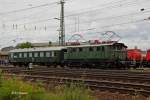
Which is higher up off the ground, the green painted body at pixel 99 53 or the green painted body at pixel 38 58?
the green painted body at pixel 99 53

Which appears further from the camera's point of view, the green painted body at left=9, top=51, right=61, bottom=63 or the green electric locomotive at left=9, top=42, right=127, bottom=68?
the green painted body at left=9, top=51, right=61, bottom=63

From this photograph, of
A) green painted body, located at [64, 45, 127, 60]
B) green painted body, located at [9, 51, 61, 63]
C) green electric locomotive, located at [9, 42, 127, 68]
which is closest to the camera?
green painted body, located at [64, 45, 127, 60]

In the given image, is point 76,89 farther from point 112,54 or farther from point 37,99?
point 112,54

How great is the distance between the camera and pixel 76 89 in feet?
28.7

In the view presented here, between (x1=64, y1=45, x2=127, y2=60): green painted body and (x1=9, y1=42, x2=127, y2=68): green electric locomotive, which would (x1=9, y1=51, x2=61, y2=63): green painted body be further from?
(x1=64, y1=45, x2=127, y2=60): green painted body

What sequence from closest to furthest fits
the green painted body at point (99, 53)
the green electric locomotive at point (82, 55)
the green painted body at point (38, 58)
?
the green painted body at point (99, 53), the green electric locomotive at point (82, 55), the green painted body at point (38, 58)

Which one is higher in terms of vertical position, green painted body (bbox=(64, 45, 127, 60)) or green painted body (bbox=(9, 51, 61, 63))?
green painted body (bbox=(64, 45, 127, 60))

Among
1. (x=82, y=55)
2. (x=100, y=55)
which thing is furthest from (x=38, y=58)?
(x=100, y=55)

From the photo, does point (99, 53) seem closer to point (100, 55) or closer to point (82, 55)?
point (100, 55)

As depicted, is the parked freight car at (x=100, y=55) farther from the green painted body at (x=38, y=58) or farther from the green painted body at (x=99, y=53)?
the green painted body at (x=38, y=58)

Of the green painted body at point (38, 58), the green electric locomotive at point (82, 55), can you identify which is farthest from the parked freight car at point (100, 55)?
the green painted body at point (38, 58)

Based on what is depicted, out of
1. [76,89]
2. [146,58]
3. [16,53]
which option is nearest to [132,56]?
[146,58]

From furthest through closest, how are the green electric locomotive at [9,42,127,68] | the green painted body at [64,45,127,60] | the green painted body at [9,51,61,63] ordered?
the green painted body at [9,51,61,63] < the green electric locomotive at [9,42,127,68] < the green painted body at [64,45,127,60]

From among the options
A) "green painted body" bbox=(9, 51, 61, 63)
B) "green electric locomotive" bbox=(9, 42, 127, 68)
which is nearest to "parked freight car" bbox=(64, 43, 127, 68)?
"green electric locomotive" bbox=(9, 42, 127, 68)
